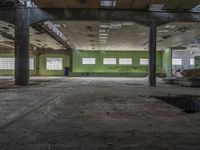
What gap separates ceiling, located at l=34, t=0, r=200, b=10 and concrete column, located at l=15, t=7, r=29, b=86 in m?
1.60

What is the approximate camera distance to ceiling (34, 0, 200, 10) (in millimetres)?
19672

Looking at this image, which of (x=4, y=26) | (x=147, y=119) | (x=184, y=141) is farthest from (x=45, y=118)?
(x=4, y=26)

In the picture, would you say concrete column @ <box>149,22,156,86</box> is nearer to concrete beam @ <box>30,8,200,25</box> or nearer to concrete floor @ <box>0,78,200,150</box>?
concrete beam @ <box>30,8,200,25</box>

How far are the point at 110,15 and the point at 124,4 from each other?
69.6 inches

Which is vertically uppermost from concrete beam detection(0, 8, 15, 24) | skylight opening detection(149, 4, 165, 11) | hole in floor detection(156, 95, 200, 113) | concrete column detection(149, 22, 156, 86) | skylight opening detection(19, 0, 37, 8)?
skylight opening detection(19, 0, 37, 8)

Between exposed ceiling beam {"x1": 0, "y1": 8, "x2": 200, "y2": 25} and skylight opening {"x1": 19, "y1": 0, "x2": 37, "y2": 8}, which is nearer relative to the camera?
skylight opening {"x1": 19, "y1": 0, "x2": 37, "y2": 8}

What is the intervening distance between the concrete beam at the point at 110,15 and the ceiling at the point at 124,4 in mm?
579

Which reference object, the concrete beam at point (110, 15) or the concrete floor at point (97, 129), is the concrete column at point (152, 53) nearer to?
the concrete beam at point (110, 15)

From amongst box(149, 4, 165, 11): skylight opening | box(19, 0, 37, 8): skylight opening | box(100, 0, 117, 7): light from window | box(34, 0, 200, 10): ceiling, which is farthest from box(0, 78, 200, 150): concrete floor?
box(19, 0, 37, 8): skylight opening

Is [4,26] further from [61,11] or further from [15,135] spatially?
[15,135]

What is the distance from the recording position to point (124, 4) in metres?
20.6

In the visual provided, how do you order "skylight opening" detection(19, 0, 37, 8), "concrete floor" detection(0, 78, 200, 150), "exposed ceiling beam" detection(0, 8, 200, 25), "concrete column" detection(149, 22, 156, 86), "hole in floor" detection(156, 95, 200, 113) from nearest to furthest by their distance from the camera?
"concrete floor" detection(0, 78, 200, 150) → "hole in floor" detection(156, 95, 200, 113) → "skylight opening" detection(19, 0, 37, 8) → "exposed ceiling beam" detection(0, 8, 200, 25) → "concrete column" detection(149, 22, 156, 86)

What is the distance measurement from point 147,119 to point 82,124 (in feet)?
5.48

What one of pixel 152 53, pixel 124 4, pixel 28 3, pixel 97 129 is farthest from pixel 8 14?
pixel 97 129
